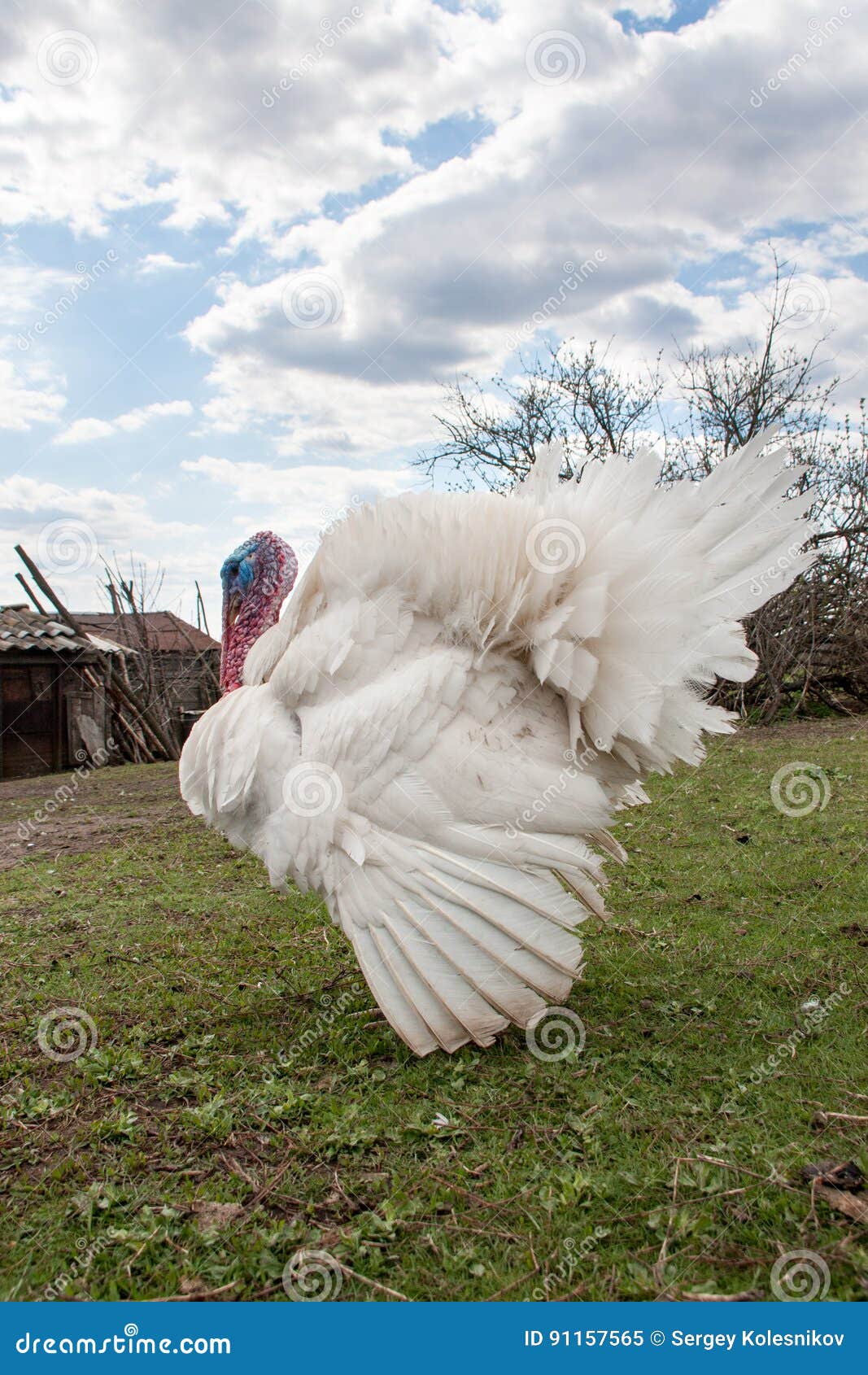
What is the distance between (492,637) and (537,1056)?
1.62 m

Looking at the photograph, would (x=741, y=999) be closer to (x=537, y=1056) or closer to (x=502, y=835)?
(x=537, y=1056)

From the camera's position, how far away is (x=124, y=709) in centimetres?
→ 1700

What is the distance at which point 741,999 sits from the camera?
379 centimetres

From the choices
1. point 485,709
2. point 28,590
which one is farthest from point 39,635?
point 485,709

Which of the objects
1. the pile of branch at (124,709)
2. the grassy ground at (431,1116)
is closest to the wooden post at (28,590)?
the pile of branch at (124,709)

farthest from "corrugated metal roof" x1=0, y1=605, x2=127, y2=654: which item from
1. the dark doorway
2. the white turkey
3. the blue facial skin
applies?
the white turkey

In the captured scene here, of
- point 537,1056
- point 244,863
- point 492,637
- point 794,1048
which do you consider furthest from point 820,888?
point 244,863

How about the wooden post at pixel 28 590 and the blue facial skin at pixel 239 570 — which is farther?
the wooden post at pixel 28 590

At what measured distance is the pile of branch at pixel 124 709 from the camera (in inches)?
640

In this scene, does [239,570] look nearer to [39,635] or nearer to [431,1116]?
[431,1116]

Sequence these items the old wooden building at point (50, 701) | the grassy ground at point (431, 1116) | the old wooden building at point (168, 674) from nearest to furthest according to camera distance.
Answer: the grassy ground at point (431, 1116) < the old wooden building at point (50, 701) < the old wooden building at point (168, 674)

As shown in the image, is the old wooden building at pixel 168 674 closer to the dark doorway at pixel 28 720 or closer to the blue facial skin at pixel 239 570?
the dark doorway at pixel 28 720

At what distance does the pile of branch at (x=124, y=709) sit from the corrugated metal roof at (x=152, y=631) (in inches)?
39.8

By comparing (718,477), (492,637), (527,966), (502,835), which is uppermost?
(718,477)
